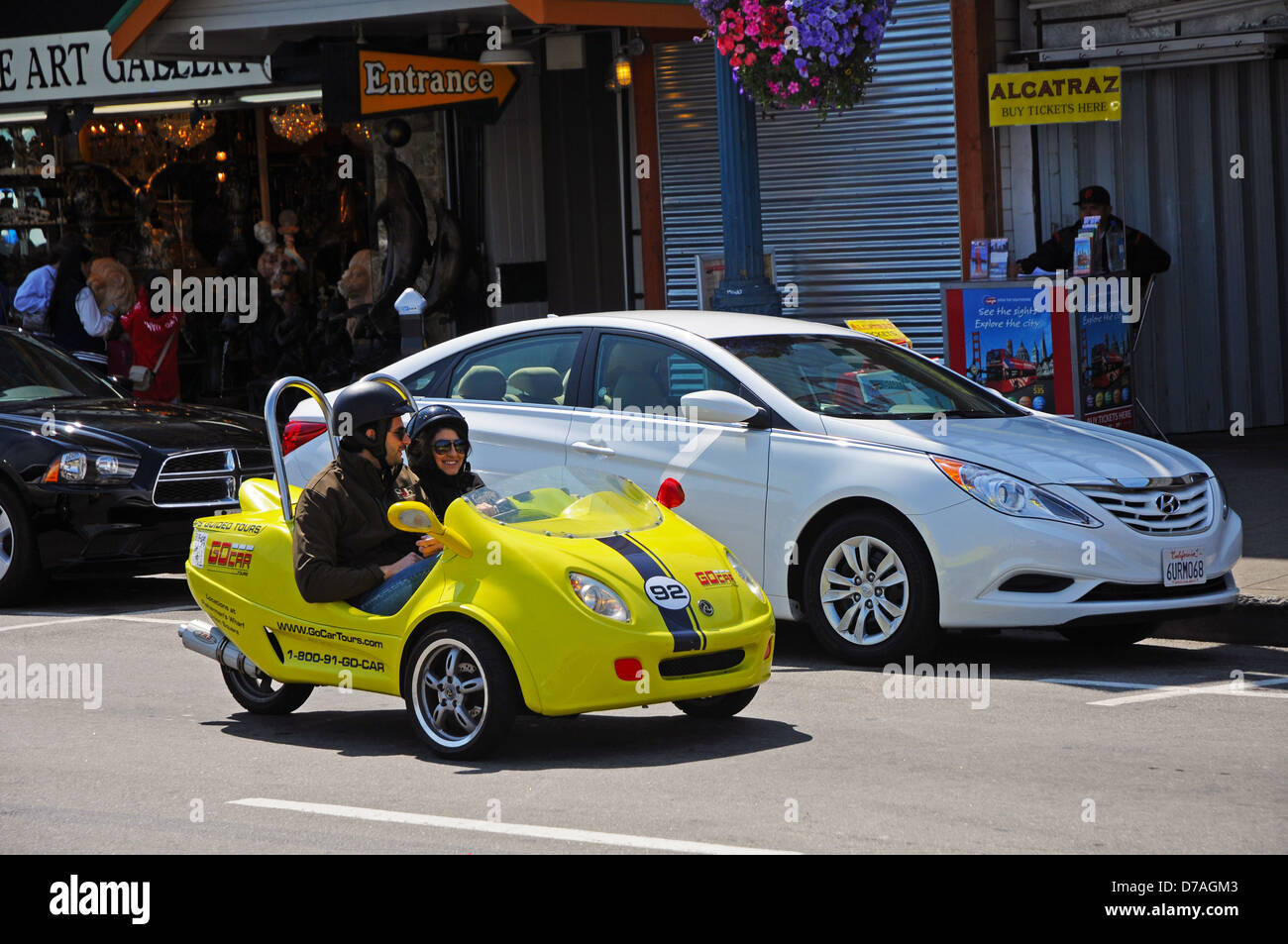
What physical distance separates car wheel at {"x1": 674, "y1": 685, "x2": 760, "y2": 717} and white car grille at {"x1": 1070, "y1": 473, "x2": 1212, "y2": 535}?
201 centimetres

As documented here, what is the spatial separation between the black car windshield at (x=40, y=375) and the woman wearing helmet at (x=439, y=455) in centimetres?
550

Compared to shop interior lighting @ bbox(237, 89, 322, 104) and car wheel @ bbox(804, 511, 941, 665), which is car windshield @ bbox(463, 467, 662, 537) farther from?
shop interior lighting @ bbox(237, 89, 322, 104)

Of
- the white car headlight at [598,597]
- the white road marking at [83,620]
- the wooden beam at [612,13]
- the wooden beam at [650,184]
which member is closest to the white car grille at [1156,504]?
the white car headlight at [598,597]

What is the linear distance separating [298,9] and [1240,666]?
11062 millimetres

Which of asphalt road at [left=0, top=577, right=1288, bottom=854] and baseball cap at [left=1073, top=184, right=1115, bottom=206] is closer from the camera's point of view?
asphalt road at [left=0, top=577, right=1288, bottom=854]

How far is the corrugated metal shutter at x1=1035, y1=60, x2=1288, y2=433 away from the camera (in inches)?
595

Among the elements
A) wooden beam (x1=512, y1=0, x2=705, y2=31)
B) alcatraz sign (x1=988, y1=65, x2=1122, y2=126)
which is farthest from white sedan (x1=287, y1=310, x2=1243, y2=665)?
wooden beam (x1=512, y1=0, x2=705, y2=31)

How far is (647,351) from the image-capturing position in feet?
32.0

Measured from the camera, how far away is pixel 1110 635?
945 centimetres

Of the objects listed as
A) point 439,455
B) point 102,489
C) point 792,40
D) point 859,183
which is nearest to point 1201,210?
point 859,183

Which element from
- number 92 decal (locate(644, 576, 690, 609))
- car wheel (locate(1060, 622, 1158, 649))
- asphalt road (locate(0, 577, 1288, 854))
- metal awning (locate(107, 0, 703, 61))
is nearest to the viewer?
asphalt road (locate(0, 577, 1288, 854))

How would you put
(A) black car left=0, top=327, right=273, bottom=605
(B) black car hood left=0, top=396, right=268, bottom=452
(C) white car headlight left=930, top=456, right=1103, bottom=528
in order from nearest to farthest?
(C) white car headlight left=930, top=456, right=1103, bottom=528 < (A) black car left=0, top=327, right=273, bottom=605 < (B) black car hood left=0, top=396, right=268, bottom=452

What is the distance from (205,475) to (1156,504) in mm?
5897

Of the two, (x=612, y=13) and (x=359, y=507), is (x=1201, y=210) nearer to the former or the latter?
(x=612, y=13)
